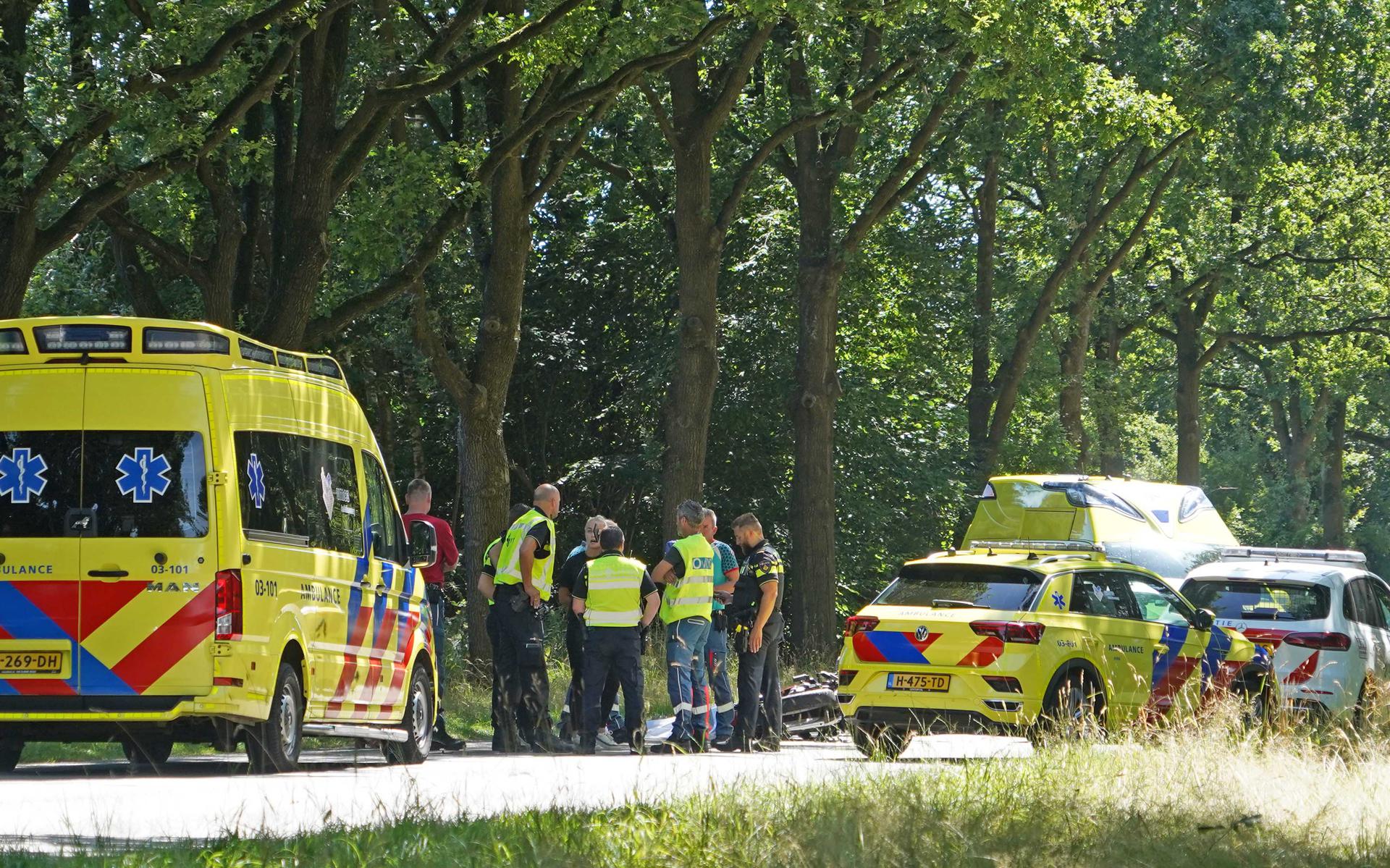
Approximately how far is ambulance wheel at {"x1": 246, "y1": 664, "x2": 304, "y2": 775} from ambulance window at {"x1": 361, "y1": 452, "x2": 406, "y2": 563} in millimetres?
1669

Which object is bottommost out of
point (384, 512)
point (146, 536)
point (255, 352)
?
point (146, 536)

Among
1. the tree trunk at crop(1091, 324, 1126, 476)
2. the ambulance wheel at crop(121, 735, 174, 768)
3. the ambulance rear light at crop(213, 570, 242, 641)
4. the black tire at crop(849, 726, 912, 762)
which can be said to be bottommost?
the black tire at crop(849, 726, 912, 762)

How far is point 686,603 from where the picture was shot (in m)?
14.2

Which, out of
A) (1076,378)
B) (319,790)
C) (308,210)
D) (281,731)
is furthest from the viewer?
(1076,378)

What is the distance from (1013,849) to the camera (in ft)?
25.7

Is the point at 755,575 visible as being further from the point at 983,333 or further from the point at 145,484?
the point at 983,333

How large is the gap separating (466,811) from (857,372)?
24663 mm

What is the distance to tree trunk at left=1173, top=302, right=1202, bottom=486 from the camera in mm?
40000

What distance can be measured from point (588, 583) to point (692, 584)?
0.81 metres

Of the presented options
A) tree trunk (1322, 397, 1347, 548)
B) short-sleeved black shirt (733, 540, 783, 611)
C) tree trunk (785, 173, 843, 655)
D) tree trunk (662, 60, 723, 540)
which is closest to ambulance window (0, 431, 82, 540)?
short-sleeved black shirt (733, 540, 783, 611)

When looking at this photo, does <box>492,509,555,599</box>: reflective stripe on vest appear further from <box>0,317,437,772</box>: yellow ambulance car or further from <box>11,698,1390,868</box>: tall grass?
<box>11,698,1390,868</box>: tall grass

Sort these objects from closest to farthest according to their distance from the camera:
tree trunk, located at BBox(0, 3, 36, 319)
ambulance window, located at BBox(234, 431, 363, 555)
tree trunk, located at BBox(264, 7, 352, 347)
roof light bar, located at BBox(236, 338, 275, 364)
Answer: ambulance window, located at BBox(234, 431, 363, 555)
roof light bar, located at BBox(236, 338, 275, 364)
tree trunk, located at BBox(0, 3, 36, 319)
tree trunk, located at BBox(264, 7, 352, 347)

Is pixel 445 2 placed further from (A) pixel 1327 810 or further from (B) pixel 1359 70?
(B) pixel 1359 70

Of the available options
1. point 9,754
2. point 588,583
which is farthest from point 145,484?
point 588,583
